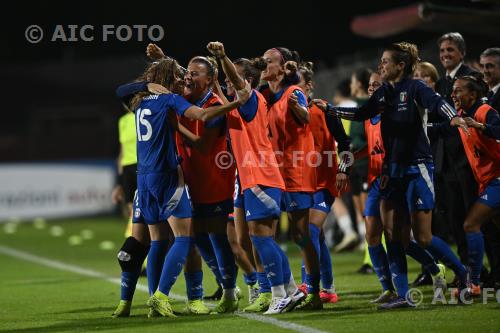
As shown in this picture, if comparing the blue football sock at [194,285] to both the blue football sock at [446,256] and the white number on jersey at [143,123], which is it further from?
the blue football sock at [446,256]

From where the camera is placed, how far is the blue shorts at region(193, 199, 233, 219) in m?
8.03

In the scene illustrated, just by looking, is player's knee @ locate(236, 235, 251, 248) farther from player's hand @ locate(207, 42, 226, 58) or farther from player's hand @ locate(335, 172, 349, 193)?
player's hand @ locate(207, 42, 226, 58)

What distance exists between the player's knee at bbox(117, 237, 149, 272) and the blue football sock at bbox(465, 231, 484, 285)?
2.59 metres

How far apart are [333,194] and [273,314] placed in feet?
4.84

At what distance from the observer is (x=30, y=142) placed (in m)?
25.4

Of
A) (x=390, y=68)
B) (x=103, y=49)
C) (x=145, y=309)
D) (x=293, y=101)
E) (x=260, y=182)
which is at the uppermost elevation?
(x=103, y=49)

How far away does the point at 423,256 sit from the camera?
329 inches

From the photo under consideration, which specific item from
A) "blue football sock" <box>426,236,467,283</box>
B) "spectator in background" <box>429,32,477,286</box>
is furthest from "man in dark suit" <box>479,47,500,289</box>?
"blue football sock" <box>426,236,467,283</box>

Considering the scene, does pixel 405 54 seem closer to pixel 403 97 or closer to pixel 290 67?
pixel 403 97

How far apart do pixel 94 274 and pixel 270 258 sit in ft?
15.2

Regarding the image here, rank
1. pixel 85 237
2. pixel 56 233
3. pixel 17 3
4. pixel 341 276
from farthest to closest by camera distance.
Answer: pixel 17 3 → pixel 56 233 → pixel 85 237 → pixel 341 276

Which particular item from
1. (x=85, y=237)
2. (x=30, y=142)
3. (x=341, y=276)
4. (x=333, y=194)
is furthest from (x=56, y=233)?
(x=333, y=194)

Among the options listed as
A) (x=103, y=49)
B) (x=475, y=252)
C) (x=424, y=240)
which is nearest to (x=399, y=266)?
(x=424, y=240)

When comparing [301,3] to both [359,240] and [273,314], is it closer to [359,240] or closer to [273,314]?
[359,240]
